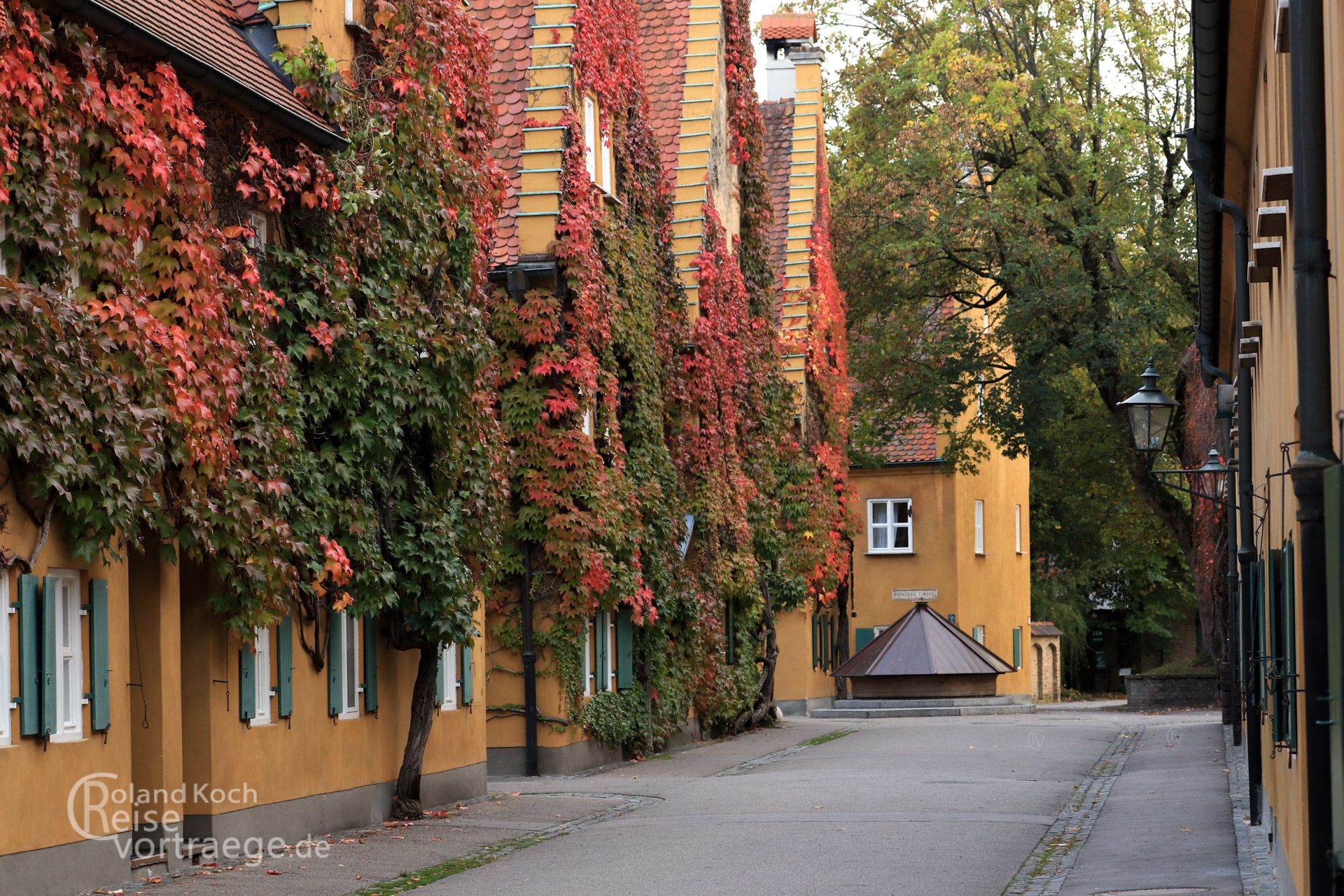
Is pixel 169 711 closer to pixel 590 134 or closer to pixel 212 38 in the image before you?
pixel 212 38

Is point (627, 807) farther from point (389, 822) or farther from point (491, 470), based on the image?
point (491, 470)

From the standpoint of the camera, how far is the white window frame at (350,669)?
53.4 feet

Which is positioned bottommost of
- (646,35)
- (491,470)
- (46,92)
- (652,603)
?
(652,603)

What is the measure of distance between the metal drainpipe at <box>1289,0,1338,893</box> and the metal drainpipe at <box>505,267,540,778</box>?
53.5 ft

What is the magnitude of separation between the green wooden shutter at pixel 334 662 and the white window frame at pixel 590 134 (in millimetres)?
8703

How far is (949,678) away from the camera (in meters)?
39.2

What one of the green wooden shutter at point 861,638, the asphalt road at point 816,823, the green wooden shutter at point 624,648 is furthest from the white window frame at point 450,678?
the green wooden shutter at point 861,638

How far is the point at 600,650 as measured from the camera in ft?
78.0

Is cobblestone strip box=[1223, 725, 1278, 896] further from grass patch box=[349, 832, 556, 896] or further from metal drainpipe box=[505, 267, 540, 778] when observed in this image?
metal drainpipe box=[505, 267, 540, 778]

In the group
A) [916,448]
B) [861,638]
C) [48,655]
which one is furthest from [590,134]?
[861,638]

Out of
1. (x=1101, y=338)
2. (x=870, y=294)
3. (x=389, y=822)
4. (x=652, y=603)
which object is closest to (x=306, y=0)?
(x=389, y=822)

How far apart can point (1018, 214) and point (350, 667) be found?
21.1 metres

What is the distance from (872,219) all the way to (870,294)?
1.95m

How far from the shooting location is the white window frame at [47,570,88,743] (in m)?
11.8
